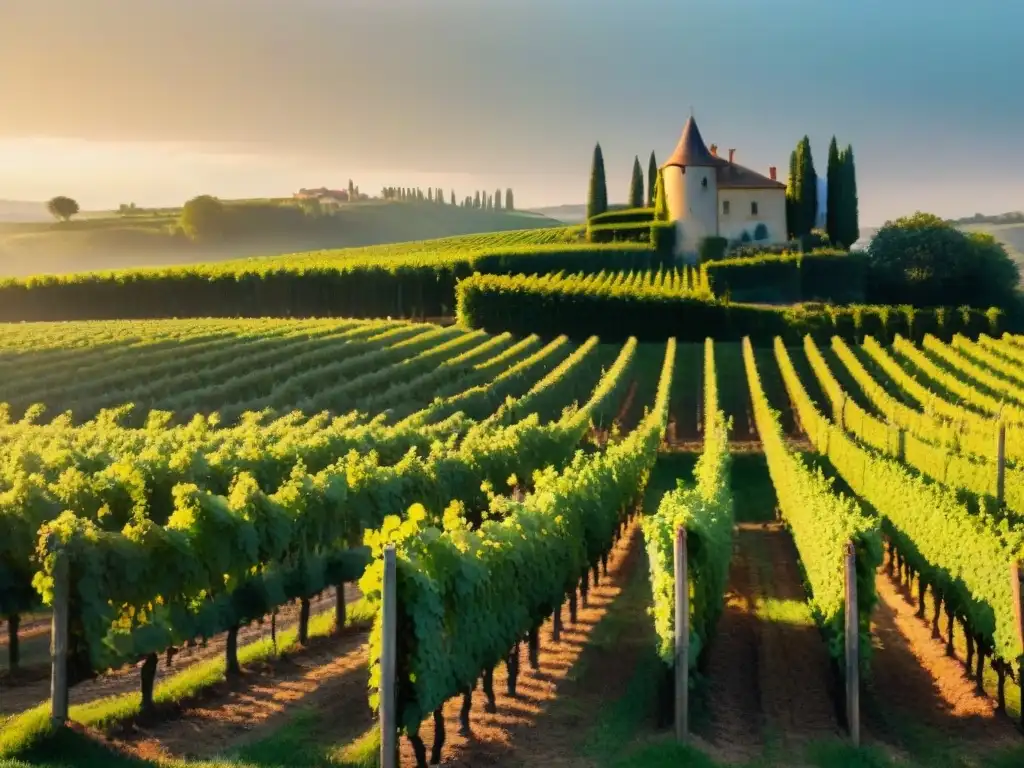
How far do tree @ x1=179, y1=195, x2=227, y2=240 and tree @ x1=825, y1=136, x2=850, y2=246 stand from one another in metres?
93.4

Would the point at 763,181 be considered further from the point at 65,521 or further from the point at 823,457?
the point at 65,521

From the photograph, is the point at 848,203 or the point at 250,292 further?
the point at 848,203

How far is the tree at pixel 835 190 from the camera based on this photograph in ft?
263

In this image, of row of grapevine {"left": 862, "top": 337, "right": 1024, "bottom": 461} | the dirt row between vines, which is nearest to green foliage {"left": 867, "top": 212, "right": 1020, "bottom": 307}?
row of grapevine {"left": 862, "top": 337, "right": 1024, "bottom": 461}

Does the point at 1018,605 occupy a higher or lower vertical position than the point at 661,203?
lower

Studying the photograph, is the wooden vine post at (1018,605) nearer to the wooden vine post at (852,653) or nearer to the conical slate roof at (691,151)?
the wooden vine post at (852,653)

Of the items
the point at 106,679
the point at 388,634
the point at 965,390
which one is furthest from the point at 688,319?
the point at 388,634

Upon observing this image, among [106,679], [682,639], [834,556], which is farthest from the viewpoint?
[106,679]

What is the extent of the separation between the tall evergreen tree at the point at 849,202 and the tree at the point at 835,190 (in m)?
0.14

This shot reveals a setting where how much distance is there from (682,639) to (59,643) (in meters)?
5.74

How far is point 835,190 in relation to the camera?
8094cm

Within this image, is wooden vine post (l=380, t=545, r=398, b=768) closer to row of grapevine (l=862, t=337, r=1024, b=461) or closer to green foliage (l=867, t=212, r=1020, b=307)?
row of grapevine (l=862, t=337, r=1024, b=461)

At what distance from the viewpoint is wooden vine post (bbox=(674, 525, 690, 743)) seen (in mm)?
10562

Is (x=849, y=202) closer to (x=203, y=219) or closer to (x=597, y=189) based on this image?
(x=597, y=189)
